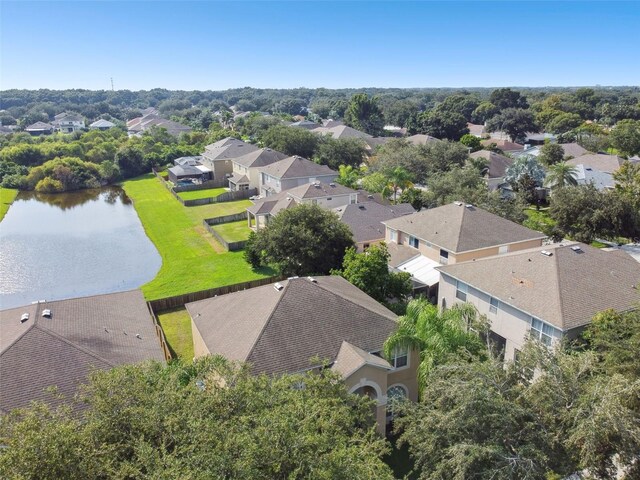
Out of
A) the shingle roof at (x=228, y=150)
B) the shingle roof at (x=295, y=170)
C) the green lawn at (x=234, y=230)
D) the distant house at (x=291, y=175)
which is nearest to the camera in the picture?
the green lawn at (x=234, y=230)

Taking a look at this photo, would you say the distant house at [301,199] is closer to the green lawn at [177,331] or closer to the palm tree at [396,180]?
the palm tree at [396,180]

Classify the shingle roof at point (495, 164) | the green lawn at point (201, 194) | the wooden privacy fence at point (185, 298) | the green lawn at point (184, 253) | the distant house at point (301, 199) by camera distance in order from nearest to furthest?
1. the wooden privacy fence at point (185, 298)
2. the green lawn at point (184, 253)
3. the distant house at point (301, 199)
4. the shingle roof at point (495, 164)
5. the green lawn at point (201, 194)

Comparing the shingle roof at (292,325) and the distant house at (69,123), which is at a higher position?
the distant house at (69,123)

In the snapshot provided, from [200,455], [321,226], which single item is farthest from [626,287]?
[200,455]

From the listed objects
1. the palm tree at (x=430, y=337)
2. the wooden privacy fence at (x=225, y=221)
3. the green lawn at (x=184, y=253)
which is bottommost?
the green lawn at (x=184, y=253)

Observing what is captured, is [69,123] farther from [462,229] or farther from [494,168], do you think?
[462,229]

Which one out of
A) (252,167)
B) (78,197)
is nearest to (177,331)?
(252,167)

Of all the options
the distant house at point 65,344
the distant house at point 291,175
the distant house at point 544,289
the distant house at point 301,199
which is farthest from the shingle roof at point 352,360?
the distant house at point 291,175

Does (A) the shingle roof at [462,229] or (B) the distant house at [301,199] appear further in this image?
(B) the distant house at [301,199]
